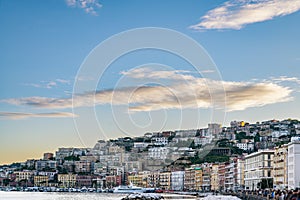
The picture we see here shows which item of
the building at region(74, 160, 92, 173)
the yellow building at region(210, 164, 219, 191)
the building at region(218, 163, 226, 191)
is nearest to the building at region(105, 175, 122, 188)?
the building at region(74, 160, 92, 173)

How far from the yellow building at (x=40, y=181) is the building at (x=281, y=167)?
94.7 meters

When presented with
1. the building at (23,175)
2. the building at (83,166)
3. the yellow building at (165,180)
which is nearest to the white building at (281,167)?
the yellow building at (165,180)

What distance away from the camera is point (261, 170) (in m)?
87.6

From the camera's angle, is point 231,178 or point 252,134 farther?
point 252,134

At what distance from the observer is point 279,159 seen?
78.6 m

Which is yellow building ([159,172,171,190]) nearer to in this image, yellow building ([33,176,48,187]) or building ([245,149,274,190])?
yellow building ([33,176,48,187])

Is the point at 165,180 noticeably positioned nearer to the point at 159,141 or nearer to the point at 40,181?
the point at 40,181

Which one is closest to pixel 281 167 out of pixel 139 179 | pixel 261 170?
pixel 261 170

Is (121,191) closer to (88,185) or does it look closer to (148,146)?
(148,146)

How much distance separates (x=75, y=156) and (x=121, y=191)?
5138 centimetres

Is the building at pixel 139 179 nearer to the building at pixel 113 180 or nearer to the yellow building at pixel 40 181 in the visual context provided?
the building at pixel 113 180

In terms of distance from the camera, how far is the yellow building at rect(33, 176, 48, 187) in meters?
166

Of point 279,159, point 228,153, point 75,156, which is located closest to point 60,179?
point 75,156

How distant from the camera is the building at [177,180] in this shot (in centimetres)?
14919
